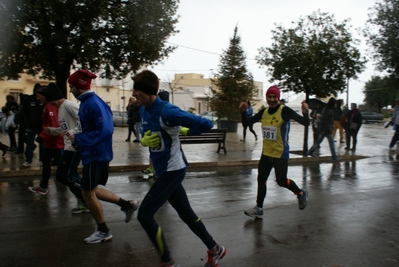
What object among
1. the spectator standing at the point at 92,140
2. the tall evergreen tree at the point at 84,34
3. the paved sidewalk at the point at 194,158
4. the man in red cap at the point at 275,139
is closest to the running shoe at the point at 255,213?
the man in red cap at the point at 275,139

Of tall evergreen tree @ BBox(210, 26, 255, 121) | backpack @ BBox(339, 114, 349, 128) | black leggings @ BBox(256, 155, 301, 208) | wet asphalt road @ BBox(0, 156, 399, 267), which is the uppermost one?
tall evergreen tree @ BBox(210, 26, 255, 121)

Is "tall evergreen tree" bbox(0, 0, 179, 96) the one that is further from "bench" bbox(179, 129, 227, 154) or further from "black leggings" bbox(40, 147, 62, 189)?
"black leggings" bbox(40, 147, 62, 189)

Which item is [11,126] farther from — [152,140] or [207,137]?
[152,140]

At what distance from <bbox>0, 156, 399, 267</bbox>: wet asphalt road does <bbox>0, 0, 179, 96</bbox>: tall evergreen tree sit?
593 cm

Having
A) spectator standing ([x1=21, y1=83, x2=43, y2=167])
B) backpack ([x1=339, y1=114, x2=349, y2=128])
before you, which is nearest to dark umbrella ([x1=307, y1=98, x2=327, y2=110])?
backpack ([x1=339, y1=114, x2=349, y2=128])

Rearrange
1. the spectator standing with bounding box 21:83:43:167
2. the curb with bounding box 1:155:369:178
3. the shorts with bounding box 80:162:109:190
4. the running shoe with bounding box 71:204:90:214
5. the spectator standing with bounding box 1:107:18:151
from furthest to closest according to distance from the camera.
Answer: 1. the spectator standing with bounding box 1:107:18:151
2. the spectator standing with bounding box 21:83:43:167
3. the curb with bounding box 1:155:369:178
4. the running shoe with bounding box 71:204:90:214
5. the shorts with bounding box 80:162:109:190

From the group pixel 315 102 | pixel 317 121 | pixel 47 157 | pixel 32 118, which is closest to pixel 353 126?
pixel 315 102

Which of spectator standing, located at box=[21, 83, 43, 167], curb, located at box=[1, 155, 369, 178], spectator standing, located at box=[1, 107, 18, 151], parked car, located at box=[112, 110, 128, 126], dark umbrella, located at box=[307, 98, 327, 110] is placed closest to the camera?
curb, located at box=[1, 155, 369, 178]

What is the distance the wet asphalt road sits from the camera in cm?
409

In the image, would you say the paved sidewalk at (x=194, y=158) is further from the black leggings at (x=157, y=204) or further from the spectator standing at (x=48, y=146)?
the black leggings at (x=157, y=204)

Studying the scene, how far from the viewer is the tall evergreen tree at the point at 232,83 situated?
23.9 metres

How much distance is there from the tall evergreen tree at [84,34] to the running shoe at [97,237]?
9.25 metres

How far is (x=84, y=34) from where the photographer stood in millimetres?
12547

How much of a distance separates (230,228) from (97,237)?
1633 mm
